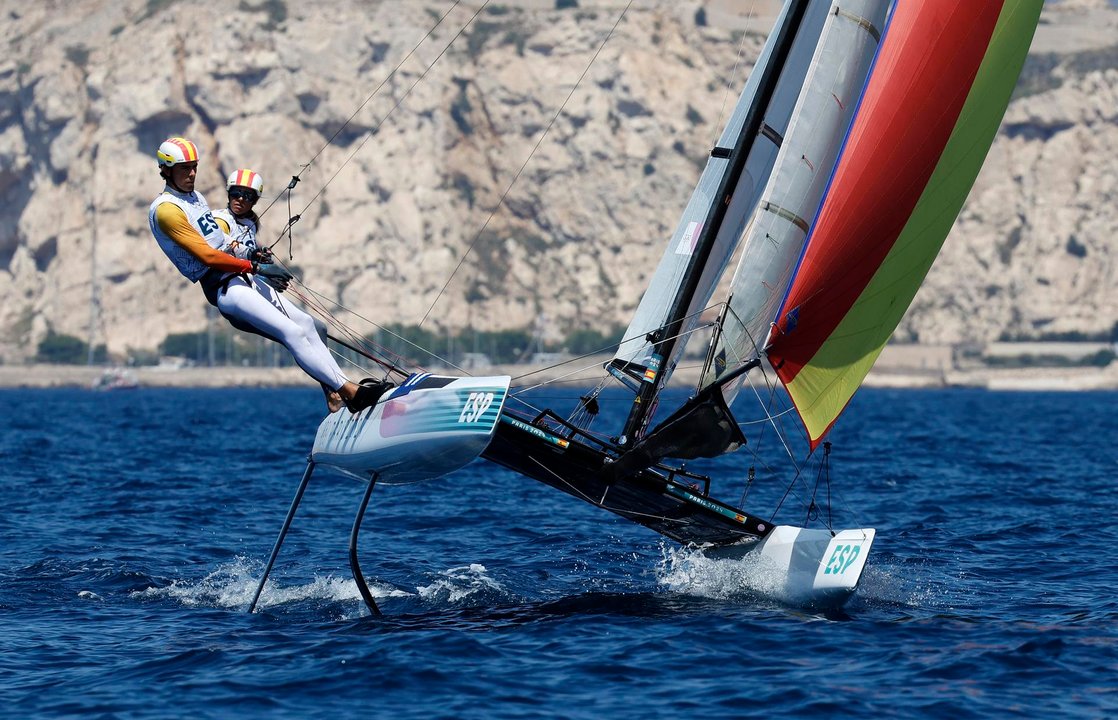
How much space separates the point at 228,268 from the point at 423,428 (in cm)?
182

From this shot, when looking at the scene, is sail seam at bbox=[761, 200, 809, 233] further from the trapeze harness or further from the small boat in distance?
the small boat in distance

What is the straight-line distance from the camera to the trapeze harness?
10.7 meters

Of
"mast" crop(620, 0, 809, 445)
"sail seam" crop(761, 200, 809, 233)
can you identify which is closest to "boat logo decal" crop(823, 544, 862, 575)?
"mast" crop(620, 0, 809, 445)

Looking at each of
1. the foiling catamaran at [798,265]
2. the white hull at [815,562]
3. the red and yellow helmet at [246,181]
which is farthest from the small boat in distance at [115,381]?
the white hull at [815,562]

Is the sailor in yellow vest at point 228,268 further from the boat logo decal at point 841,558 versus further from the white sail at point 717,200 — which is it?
the boat logo decal at point 841,558

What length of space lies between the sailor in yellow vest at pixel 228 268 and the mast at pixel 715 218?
7.04 ft

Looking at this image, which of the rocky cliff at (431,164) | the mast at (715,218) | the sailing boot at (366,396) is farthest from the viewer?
the rocky cliff at (431,164)

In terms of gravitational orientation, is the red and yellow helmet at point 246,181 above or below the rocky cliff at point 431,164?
below

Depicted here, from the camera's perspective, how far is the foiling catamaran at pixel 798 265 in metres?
10.9

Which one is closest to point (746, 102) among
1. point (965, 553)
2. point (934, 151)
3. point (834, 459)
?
point (934, 151)

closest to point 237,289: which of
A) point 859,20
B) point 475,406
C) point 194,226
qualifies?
point 194,226

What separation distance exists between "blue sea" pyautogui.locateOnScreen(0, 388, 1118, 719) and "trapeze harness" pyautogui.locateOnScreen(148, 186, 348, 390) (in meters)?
2.01

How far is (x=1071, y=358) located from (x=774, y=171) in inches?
4689

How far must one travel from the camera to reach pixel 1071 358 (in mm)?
123188
